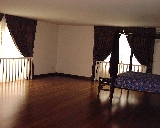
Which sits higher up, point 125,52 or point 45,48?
point 45,48

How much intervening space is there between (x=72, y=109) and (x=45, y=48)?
4.42m

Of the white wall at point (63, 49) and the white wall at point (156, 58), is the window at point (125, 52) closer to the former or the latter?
the white wall at point (156, 58)

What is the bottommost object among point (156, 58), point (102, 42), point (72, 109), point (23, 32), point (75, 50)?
point (72, 109)

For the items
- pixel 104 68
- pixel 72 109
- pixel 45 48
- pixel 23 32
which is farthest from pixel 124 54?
pixel 72 109

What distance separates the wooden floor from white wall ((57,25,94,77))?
8.05 ft

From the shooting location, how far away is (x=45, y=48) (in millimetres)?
8367

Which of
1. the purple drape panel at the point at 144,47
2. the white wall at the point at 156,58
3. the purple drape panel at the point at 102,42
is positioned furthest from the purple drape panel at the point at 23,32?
the white wall at the point at 156,58

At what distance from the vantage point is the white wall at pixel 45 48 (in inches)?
313

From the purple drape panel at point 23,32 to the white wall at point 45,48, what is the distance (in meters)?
0.34

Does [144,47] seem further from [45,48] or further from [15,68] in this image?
[15,68]

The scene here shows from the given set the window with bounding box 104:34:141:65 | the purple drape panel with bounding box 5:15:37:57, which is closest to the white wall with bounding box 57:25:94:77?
the window with bounding box 104:34:141:65

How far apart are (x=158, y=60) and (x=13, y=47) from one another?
476 centimetres

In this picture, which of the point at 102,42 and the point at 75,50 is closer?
A: the point at 102,42

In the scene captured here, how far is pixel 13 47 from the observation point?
277 inches
